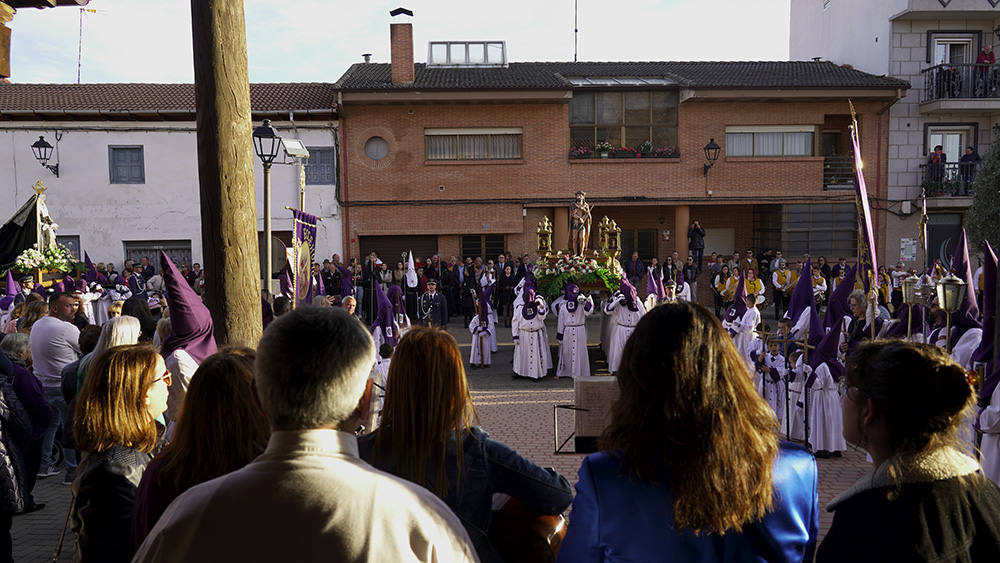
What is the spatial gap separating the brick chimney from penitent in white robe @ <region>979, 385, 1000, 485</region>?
2135cm

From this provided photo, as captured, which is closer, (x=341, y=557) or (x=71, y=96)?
(x=341, y=557)

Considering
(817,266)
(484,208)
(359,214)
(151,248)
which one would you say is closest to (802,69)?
(817,266)

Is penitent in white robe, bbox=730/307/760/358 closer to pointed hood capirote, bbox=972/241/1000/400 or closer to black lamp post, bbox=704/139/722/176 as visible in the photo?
pointed hood capirote, bbox=972/241/1000/400

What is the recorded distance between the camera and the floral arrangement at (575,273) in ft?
46.0

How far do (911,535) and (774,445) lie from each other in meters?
0.44

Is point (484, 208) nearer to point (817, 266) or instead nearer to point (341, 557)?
point (817, 266)

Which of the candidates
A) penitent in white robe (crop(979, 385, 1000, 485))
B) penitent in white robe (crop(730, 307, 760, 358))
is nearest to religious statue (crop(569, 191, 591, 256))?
penitent in white robe (crop(730, 307, 760, 358))

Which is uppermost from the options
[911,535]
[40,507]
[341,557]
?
[341,557]

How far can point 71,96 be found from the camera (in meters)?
24.8

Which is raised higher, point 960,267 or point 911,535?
point 960,267

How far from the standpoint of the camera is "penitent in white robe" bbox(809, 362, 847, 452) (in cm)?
843

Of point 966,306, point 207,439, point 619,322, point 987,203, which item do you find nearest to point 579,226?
point 619,322

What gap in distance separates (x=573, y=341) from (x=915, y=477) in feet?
37.5

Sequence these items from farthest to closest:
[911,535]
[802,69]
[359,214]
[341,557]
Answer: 1. [802,69]
2. [359,214]
3. [911,535]
4. [341,557]
